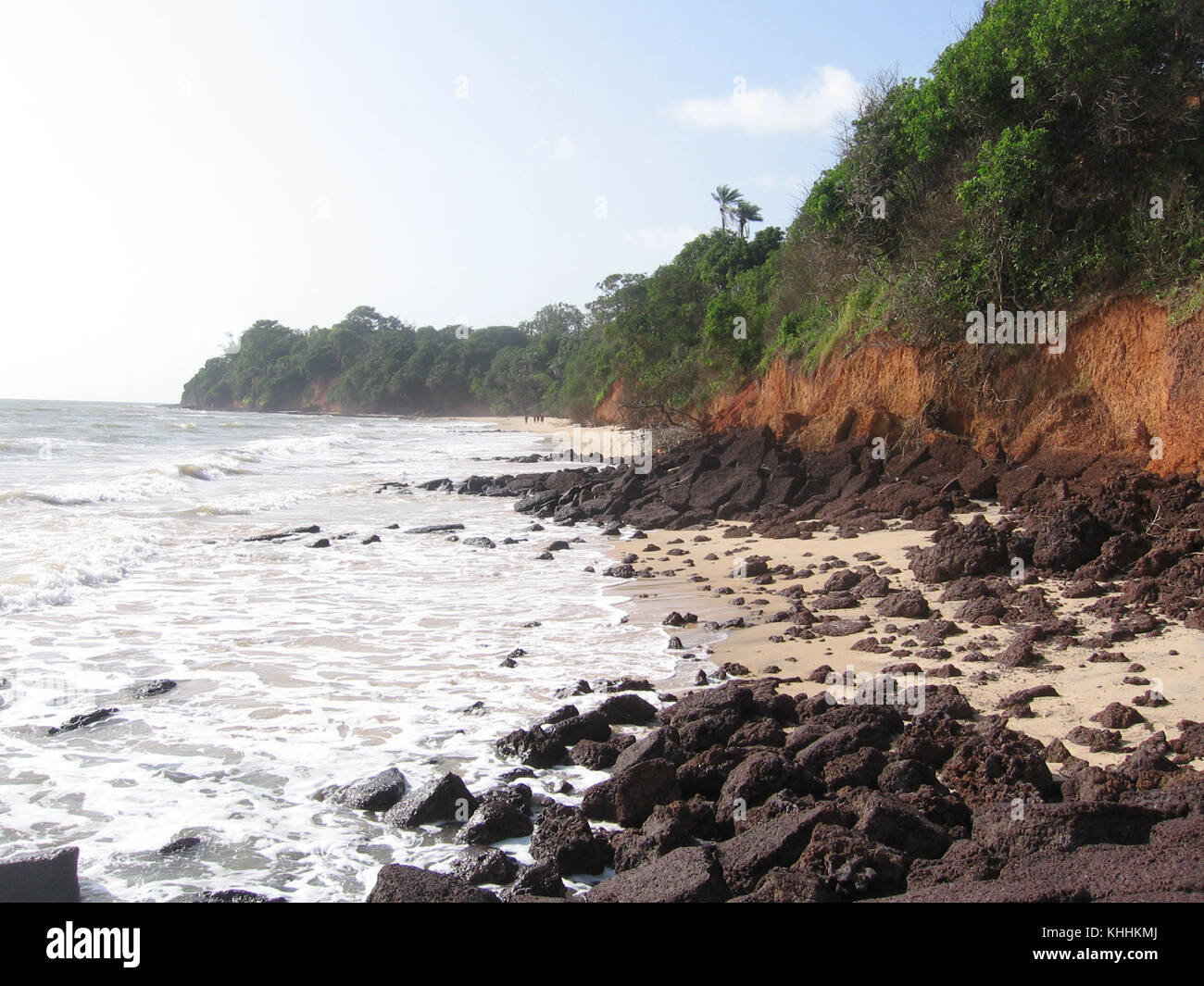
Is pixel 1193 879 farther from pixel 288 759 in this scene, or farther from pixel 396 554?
pixel 396 554

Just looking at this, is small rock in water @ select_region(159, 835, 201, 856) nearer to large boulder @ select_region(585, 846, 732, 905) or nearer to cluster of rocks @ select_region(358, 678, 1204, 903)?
cluster of rocks @ select_region(358, 678, 1204, 903)

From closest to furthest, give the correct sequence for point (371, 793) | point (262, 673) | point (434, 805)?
point (434, 805)
point (371, 793)
point (262, 673)

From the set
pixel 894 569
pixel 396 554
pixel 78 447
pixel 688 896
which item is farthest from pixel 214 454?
pixel 688 896

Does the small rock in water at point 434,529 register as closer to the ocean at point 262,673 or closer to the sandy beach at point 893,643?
the ocean at point 262,673

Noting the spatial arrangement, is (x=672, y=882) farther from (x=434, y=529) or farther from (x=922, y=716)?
(x=434, y=529)

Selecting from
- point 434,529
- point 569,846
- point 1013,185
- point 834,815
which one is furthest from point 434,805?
point 1013,185

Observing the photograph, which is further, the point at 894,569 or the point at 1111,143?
the point at 1111,143

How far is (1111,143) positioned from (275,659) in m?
13.2

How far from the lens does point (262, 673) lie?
776cm

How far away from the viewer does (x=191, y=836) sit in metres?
4.91

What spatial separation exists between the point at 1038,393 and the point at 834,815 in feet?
35.8

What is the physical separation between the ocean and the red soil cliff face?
5.49 m

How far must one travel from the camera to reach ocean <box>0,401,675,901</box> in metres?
4.93

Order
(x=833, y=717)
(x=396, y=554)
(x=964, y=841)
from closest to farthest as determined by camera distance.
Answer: (x=964, y=841) → (x=833, y=717) → (x=396, y=554)
